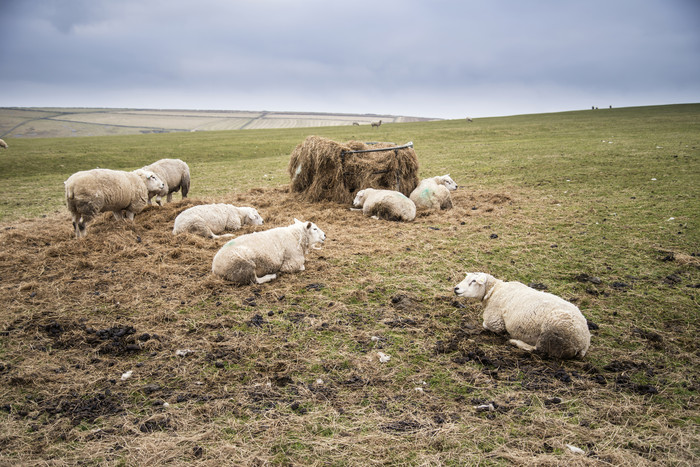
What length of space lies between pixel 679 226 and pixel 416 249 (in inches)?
269

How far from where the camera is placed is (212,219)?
10141mm

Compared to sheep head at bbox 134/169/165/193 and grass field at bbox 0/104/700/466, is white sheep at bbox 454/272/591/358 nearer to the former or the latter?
grass field at bbox 0/104/700/466

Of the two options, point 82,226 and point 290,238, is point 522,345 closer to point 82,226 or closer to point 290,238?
point 290,238

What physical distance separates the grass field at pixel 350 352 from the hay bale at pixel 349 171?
3.42 m

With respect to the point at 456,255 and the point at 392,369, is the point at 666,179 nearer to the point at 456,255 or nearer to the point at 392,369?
the point at 456,255

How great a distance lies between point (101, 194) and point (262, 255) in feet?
17.7

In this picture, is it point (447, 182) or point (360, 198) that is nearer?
point (360, 198)

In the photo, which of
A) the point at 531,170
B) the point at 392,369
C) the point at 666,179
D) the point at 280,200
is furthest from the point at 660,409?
the point at 531,170

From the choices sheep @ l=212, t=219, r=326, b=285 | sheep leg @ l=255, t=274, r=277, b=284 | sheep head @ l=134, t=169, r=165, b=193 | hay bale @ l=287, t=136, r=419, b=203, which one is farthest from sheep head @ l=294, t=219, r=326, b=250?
sheep head @ l=134, t=169, r=165, b=193

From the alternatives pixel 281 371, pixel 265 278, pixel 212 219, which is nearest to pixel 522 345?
pixel 281 371

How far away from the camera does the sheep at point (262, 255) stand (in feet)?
23.6

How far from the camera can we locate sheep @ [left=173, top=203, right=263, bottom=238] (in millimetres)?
9820

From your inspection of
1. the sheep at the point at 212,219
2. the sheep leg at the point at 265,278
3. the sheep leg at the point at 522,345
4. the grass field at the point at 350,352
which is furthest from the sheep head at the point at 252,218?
the sheep leg at the point at 522,345

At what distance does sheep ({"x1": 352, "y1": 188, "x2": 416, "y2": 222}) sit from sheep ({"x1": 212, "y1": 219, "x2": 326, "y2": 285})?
12.6ft
